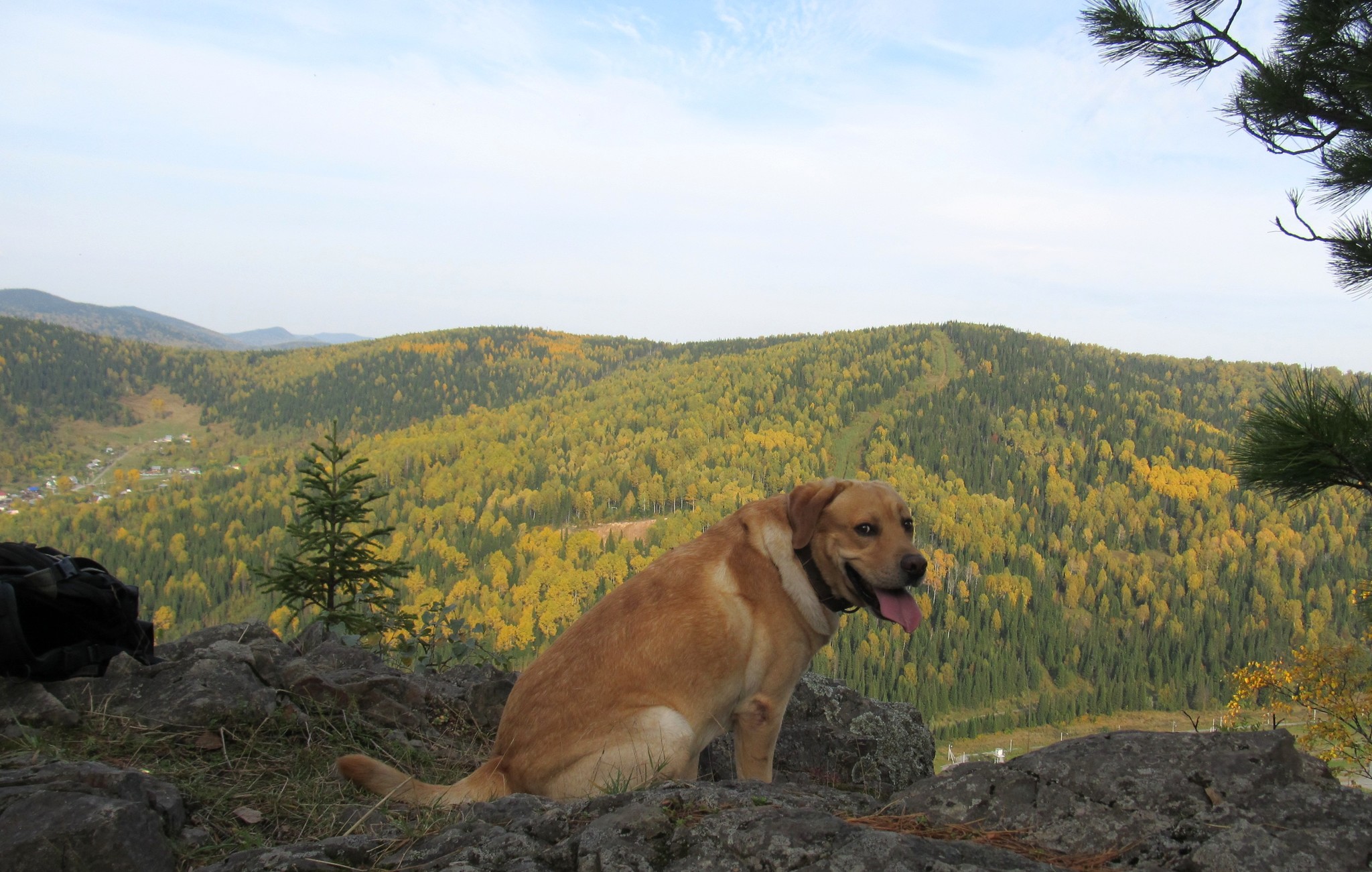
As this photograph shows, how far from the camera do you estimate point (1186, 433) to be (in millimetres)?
166375

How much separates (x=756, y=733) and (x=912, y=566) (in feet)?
5.04

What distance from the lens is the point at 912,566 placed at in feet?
15.9

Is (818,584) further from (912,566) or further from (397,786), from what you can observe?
(397,786)

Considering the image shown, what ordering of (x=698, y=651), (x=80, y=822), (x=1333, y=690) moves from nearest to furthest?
(x=80, y=822)
(x=698, y=651)
(x=1333, y=690)

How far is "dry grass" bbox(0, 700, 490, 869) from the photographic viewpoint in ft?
12.1

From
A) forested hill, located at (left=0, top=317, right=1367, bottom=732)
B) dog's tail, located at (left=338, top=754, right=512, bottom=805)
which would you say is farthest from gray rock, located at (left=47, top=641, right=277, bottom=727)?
forested hill, located at (left=0, top=317, right=1367, bottom=732)

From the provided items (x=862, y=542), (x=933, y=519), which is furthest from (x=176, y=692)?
(x=933, y=519)

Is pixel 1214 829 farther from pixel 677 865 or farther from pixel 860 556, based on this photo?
pixel 860 556

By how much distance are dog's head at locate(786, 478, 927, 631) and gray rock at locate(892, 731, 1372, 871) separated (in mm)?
1472

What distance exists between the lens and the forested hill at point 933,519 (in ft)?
338

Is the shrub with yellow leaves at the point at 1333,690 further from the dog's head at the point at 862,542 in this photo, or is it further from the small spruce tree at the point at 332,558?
the small spruce tree at the point at 332,558

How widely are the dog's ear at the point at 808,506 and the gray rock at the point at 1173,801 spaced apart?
178cm

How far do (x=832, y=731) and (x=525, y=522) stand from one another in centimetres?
13449

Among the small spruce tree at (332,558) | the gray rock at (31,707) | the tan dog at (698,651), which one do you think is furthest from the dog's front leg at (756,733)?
the small spruce tree at (332,558)
